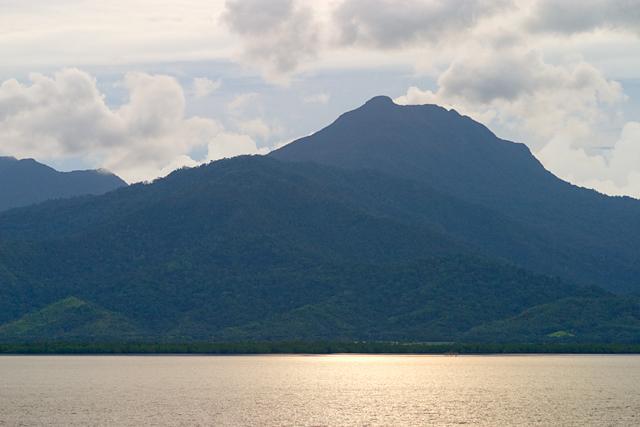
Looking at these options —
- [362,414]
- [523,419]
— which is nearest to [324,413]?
[362,414]

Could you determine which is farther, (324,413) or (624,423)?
(324,413)

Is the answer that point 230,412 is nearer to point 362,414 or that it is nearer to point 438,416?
point 362,414

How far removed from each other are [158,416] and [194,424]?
13.3 meters

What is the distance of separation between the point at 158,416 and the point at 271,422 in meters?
20.0

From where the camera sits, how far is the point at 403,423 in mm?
179125

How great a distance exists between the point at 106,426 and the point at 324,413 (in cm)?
3976

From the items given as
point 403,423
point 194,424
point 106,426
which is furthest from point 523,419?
point 106,426

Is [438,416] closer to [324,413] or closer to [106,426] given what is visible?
[324,413]

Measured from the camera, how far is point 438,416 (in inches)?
7613

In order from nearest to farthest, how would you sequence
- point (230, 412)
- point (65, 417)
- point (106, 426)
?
point (106, 426), point (65, 417), point (230, 412)

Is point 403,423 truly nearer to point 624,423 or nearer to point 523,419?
point 523,419

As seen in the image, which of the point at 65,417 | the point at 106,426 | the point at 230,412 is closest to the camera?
the point at 106,426

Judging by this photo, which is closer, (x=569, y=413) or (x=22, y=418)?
(x=22, y=418)

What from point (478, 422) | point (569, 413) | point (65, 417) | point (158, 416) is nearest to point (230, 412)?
point (158, 416)
